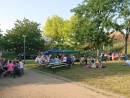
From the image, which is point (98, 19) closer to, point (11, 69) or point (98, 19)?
point (98, 19)

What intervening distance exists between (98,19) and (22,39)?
1731cm

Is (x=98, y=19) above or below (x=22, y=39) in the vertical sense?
above

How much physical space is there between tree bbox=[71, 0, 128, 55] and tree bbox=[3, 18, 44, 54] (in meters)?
10.0

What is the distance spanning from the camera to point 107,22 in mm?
58094

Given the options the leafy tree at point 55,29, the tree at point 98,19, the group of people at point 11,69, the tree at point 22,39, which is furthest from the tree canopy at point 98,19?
the group of people at point 11,69

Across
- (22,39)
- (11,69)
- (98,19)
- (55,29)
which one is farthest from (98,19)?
(11,69)

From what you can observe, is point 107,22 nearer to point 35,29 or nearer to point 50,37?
point 35,29

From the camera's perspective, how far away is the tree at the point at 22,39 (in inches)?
2594

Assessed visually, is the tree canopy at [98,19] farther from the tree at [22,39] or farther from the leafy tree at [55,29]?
the leafy tree at [55,29]

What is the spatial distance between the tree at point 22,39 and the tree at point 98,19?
33.0 feet

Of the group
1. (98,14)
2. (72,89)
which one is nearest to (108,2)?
(98,14)

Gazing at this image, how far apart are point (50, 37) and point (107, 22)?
1361 inches

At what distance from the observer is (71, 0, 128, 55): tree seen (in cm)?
5916

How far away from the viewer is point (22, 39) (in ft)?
217
